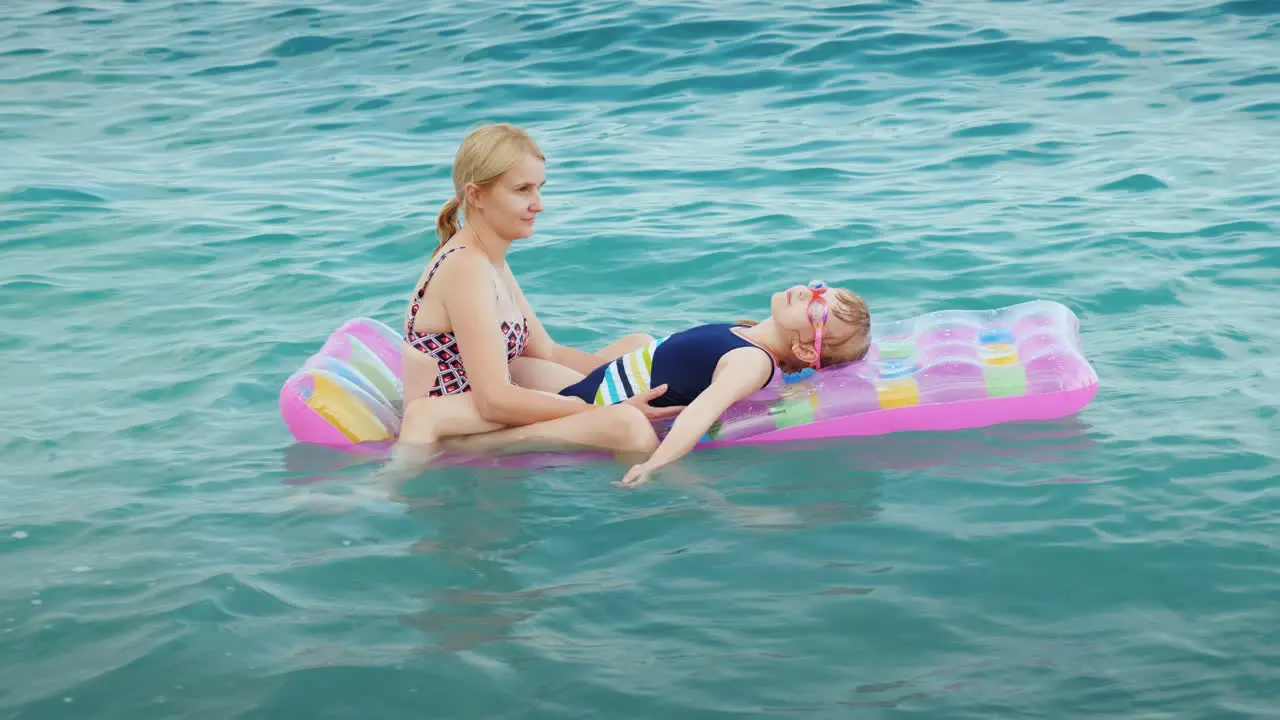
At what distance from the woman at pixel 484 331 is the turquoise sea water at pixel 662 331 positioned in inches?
8.7

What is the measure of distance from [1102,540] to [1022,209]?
4.65 m

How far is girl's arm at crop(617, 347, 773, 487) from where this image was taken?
16.2 feet

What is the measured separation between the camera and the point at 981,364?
551cm

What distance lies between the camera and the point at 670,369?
544 centimetres

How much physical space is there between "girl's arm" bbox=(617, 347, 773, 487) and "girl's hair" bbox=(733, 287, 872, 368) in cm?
31

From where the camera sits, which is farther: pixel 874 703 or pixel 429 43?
pixel 429 43

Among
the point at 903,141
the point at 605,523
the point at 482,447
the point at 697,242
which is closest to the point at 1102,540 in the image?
the point at 605,523

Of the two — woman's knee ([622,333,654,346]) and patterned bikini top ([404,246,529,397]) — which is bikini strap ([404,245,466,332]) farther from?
woman's knee ([622,333,654,346])

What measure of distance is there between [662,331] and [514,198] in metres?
2.05

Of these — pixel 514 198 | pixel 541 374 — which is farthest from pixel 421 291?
pixel 541 374

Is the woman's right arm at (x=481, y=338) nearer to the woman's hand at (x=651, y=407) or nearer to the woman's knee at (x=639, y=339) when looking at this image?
the woman's hand at (x=651, y=407)

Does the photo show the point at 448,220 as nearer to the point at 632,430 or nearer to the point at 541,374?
the point at 541,374

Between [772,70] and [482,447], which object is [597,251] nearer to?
[482,447]

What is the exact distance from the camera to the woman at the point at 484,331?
512cm
